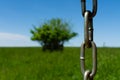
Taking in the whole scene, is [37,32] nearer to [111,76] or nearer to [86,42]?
[111,76]

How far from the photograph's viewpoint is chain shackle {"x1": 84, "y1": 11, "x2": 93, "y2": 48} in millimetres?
1411

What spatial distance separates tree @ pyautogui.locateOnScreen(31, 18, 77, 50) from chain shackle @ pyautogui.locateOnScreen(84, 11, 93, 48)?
28243 millimetres

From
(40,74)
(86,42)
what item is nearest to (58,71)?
(40,74)

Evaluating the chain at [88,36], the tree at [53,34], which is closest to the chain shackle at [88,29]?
the chain at [88,36]

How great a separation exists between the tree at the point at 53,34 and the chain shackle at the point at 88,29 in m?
28.2

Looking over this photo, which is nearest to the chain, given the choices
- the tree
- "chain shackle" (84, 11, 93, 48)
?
"chain shackle" (84, 11, 93, 48)

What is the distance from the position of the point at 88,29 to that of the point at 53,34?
28694 millimetres

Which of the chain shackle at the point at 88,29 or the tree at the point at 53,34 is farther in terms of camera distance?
the tree at the point at 53,34

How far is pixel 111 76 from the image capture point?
7.81 m

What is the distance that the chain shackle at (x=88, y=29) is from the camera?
1.41 metres

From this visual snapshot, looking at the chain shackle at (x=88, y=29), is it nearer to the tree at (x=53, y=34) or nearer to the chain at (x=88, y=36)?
the chain at (x=88, y=36)

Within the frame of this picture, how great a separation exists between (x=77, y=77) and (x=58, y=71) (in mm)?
1768

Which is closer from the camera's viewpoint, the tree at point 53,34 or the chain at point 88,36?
the chain at point 88,36

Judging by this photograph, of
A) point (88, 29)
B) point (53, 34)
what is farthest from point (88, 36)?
point (53, 34)
